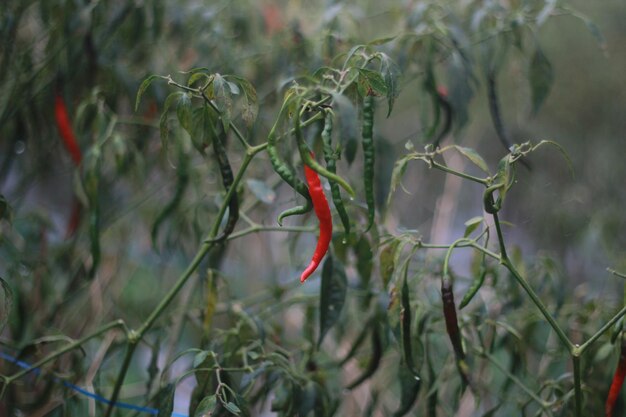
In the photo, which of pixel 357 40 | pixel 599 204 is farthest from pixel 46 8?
pixel 599 204

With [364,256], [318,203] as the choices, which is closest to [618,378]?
[364,256]

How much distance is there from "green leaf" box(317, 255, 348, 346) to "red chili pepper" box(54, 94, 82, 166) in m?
→ 0.52

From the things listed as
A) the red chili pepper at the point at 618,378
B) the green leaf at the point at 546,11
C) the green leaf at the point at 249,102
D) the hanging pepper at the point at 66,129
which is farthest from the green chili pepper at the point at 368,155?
the hanging pepper at the point at 66,129

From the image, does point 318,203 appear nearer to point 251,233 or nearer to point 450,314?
point 450,314

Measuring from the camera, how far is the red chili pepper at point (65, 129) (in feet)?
4.04

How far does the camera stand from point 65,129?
1.24 metres

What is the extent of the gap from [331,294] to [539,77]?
0.51 m

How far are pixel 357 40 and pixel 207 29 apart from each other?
0.96 feet

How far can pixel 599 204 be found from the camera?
219 cm

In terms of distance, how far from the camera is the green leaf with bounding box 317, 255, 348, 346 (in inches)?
38.4

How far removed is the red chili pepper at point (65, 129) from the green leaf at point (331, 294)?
0.52m

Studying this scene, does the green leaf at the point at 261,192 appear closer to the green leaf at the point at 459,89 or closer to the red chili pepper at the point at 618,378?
the green leaf at the point at 459,89

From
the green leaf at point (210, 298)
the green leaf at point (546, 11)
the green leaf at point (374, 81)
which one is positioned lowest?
the green leaf at point (210, 298)

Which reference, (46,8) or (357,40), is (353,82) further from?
(46,8)
